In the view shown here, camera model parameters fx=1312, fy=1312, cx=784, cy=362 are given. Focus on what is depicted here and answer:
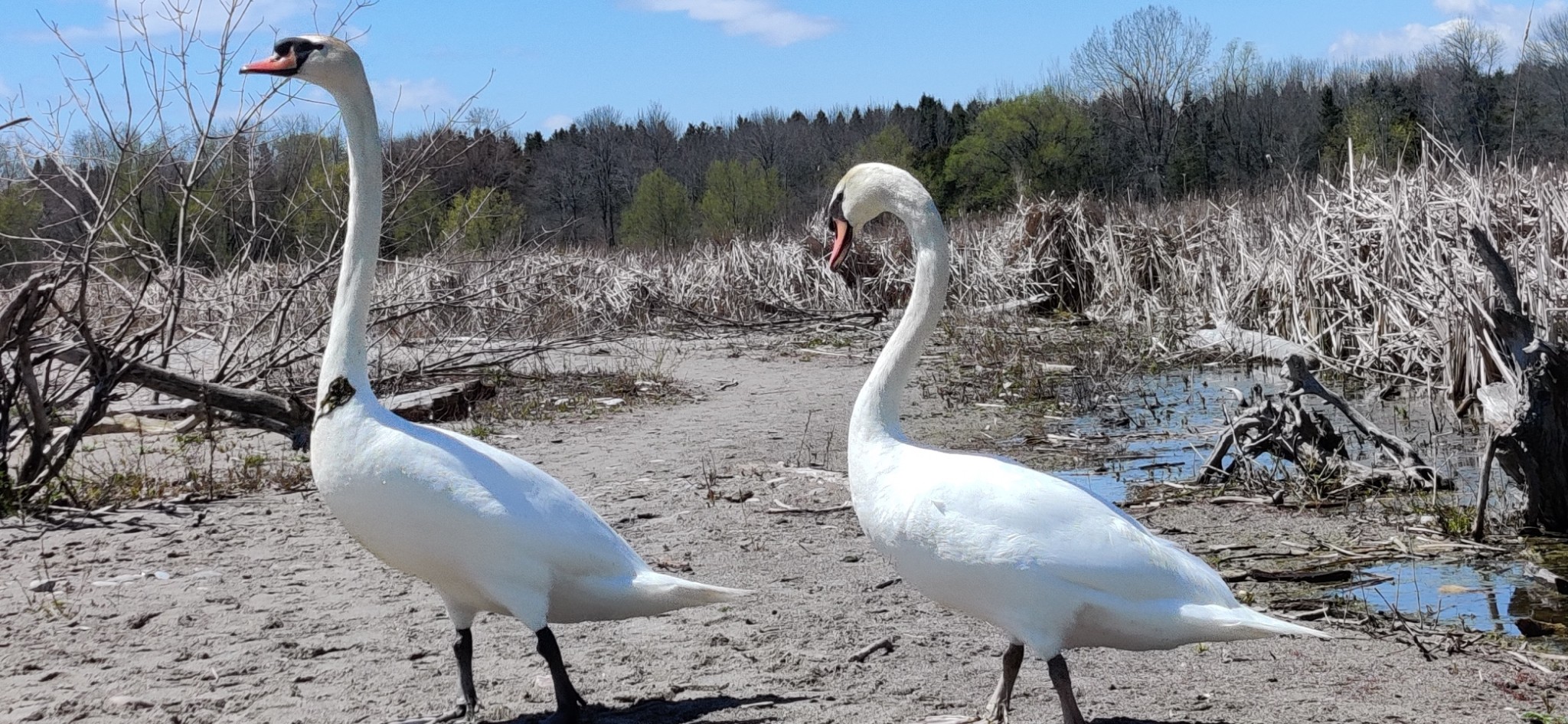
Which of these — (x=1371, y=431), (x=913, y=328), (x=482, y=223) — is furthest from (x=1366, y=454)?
(x=482, y=223)

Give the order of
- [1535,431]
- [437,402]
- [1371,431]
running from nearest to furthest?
[1535,431], [1371,431], [437,402]

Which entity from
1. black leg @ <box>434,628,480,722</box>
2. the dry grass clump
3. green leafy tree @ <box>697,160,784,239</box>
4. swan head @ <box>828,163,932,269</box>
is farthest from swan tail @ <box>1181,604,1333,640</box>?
green leafy tree @ <box>697,160,784,239</box>

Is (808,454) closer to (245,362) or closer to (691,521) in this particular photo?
(691,521)

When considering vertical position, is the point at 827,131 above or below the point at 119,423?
above

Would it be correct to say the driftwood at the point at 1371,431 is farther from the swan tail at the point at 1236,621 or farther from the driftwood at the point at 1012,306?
the driftwood at the point at 1012,306

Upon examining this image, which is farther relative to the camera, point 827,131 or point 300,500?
point 827,131

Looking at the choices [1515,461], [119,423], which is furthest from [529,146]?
[1515,461]

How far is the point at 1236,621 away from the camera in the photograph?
10.8 feet

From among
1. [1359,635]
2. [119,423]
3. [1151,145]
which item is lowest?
[1359,635]

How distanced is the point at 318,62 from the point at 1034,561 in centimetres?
265

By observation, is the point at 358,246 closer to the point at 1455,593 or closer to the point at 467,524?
the point at 467,524

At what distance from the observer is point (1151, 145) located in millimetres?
61281

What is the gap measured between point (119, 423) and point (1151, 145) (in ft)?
188

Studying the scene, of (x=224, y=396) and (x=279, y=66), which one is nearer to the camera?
(x=279, y=66)
